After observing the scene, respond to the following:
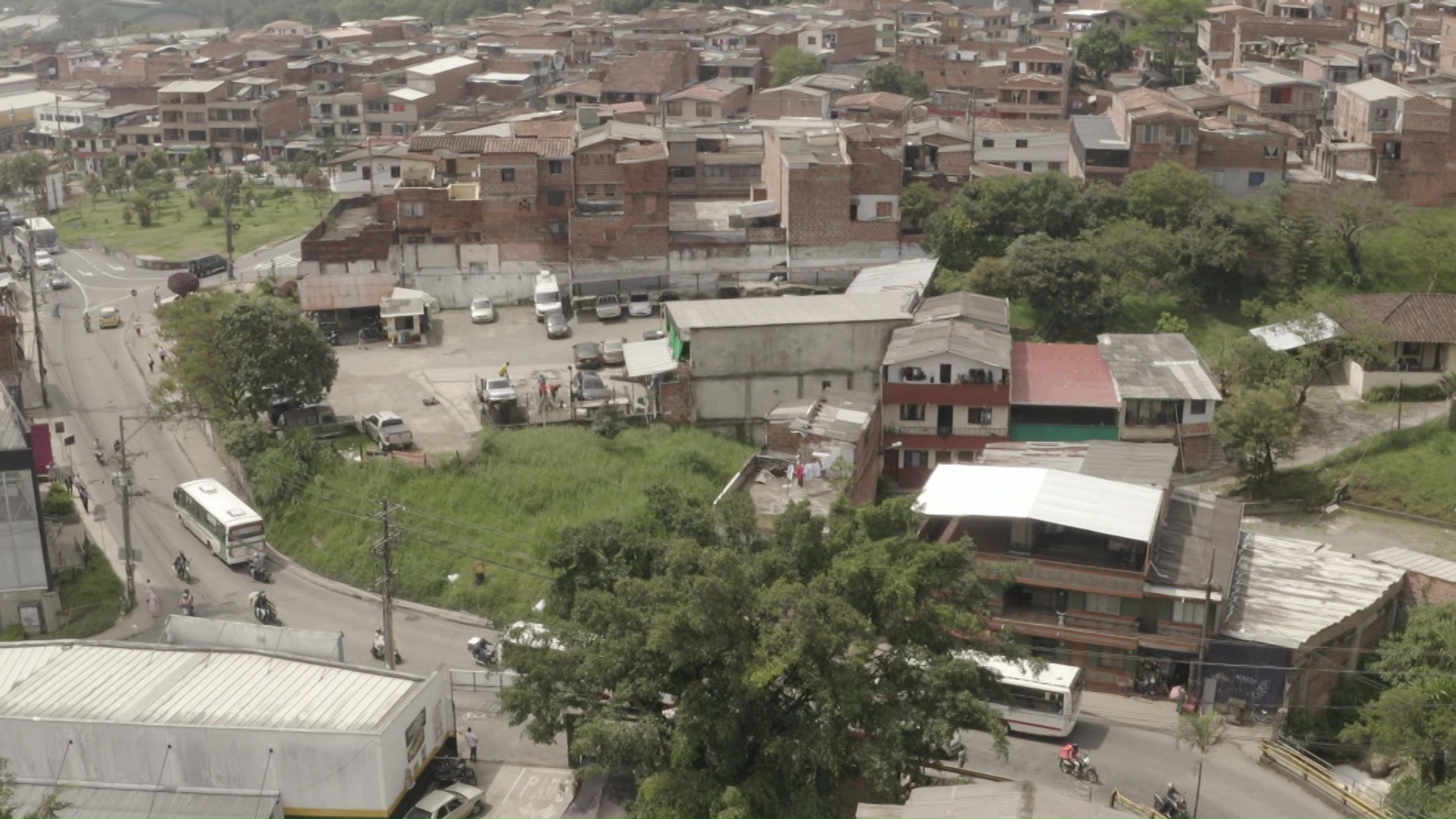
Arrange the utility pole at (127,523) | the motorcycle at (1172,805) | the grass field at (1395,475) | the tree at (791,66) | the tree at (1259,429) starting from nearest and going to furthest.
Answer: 1. the motorcycle at (1172,805)
2. the utility pole at (127,523)
3. the tree at (1259,429)
4. the grass field at (1395,475)
5. the tree at (791,66)

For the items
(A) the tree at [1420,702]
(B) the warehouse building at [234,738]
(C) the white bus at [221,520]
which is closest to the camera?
(B) the warehouse building at [234,738]

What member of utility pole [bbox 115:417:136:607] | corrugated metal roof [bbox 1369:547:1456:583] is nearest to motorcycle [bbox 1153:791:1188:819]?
corrugated metal roof [bbox 1369:547:1456:583]

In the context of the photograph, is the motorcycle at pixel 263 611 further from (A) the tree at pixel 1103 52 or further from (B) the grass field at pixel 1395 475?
(A) the tree at pixel 1103 52

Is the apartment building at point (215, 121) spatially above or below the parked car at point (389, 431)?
above

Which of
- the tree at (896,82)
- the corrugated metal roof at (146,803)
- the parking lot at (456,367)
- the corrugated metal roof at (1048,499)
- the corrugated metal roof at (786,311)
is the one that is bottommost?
the corrugated metal roof at (146,803)

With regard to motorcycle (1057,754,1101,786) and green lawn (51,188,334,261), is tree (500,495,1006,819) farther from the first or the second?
green lawn (51,188,334,261)

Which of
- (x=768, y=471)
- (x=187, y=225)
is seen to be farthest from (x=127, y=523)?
(x=187, y=225)

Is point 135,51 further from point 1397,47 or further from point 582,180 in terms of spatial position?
point 1397,47

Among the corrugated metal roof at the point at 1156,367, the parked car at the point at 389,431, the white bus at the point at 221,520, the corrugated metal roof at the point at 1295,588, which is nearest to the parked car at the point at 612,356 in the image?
the parked car at the point at 389,431

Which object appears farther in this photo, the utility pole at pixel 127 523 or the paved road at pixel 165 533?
the utility pole at pixel 127 523

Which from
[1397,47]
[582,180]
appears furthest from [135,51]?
[1397,47]
